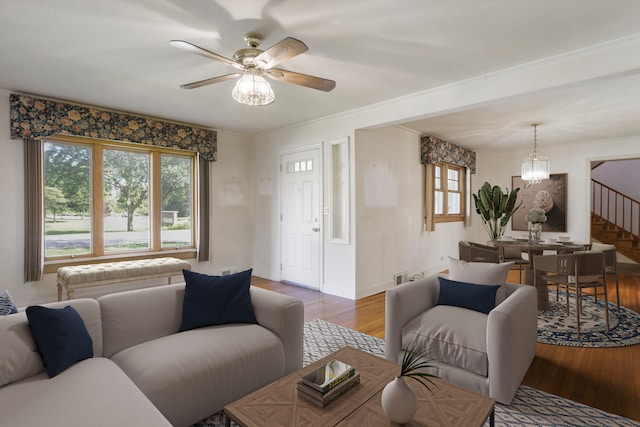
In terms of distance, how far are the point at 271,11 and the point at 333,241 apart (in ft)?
10.1

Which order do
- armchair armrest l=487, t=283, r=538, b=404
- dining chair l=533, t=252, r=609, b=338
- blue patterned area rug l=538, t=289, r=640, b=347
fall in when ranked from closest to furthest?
1. armchair armrest l=487, t=283, r=538, b=404
2. blue patterned area rug l=538, t=289, r=640, b=347
3. dining chair l=533, t=252, r=609, b=338

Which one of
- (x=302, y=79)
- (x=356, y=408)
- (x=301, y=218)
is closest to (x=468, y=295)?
(x=356, y=408)

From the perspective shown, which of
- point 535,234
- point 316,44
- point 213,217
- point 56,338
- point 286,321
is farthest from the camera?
point 213,217

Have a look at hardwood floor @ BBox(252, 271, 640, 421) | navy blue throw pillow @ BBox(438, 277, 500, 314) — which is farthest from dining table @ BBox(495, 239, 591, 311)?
navy blue throw pillow @ BBox(438, 277, 500, 314)

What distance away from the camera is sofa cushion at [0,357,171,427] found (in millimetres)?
1265

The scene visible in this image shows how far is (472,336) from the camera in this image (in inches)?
82.7

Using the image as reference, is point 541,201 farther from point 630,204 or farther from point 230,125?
point 230,125

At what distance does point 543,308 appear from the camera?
3.89 metres

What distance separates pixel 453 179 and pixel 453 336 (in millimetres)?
5341

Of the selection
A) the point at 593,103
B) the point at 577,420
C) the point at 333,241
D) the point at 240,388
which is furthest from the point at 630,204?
the point at 240,388

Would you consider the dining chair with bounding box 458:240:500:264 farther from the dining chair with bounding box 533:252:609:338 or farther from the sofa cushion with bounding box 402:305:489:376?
the sofa cushion with bounding box 402:305:489:376

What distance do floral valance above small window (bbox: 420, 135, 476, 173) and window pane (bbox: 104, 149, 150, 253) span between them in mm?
4470

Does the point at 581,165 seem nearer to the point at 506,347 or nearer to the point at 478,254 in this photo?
the point at 478,254

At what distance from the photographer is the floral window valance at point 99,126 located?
3.71m
